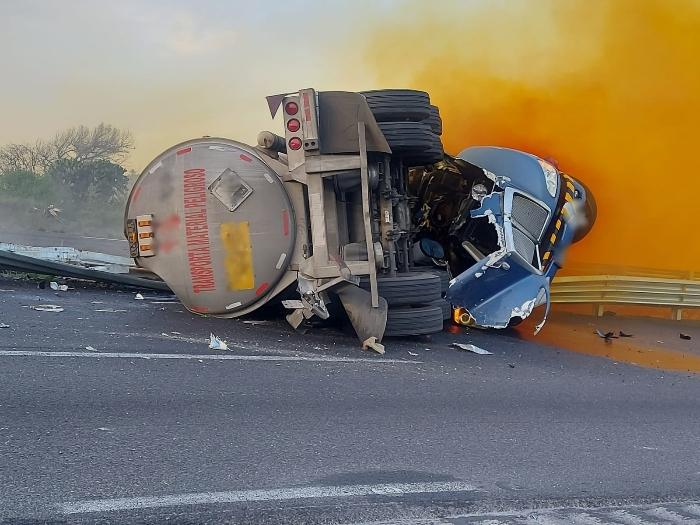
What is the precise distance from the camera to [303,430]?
12.7 feet

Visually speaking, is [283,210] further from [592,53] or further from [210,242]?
[592,53]

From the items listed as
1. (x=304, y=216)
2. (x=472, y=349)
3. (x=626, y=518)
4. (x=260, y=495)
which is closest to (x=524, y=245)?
(x=472, y=349)

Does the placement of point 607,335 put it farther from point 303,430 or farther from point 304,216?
point 303,430

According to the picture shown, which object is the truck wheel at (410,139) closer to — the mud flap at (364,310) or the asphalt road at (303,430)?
the mud flap at (364,310)

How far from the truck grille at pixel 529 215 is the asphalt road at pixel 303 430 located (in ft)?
7.20

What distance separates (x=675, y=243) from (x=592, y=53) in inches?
152

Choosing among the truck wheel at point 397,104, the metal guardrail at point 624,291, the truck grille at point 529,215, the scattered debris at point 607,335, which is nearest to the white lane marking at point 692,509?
the truck wheel at point 397,104

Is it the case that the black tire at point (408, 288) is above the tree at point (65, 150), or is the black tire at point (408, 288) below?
below

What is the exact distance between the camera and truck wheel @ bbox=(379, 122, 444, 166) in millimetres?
6672

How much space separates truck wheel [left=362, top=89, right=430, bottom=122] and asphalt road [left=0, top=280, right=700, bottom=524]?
86.2 inches

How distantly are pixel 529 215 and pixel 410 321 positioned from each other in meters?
2.61

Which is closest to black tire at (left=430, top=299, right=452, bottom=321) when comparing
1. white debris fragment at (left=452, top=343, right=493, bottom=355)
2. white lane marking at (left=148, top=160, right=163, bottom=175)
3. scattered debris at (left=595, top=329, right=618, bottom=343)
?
white debris fragment at (left=452, top=343, right=493, bottom=355)

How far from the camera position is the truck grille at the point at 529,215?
8.11m

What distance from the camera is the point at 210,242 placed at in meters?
6.30
